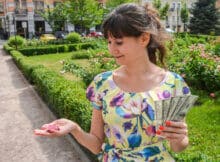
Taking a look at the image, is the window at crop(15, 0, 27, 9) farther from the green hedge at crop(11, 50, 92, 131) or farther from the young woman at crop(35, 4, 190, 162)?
the young woman at crop(35, 4, 190, 162)

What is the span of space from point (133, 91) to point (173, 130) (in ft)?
1.11

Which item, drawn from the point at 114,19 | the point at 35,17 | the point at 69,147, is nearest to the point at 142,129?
the point at 114,19

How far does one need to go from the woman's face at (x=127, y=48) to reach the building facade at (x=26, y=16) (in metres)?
40.6

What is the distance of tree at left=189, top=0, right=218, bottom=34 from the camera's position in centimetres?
3403

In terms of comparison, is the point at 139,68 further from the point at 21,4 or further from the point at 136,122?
the point at 21,4

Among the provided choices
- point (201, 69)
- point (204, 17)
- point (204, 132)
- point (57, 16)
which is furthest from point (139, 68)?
point (57, 16)

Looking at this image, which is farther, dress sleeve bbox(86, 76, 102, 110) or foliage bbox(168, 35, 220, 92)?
foliage bbox(168, 35, 220, 92)

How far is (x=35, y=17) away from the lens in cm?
4219

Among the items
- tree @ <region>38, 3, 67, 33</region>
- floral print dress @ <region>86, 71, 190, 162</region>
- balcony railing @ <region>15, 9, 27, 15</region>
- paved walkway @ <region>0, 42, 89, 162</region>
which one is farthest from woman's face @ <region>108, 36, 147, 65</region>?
balcony railing @ <region>15, 9, 27, 15</region>

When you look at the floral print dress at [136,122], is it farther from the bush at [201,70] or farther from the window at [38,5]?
the window at [38,5]

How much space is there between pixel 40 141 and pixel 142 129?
4.52 m

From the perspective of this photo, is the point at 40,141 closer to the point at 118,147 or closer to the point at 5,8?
the point at 118,147

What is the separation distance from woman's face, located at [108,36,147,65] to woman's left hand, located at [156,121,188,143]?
1.32 feet

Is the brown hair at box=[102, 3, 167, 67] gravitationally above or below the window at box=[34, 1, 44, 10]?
below
